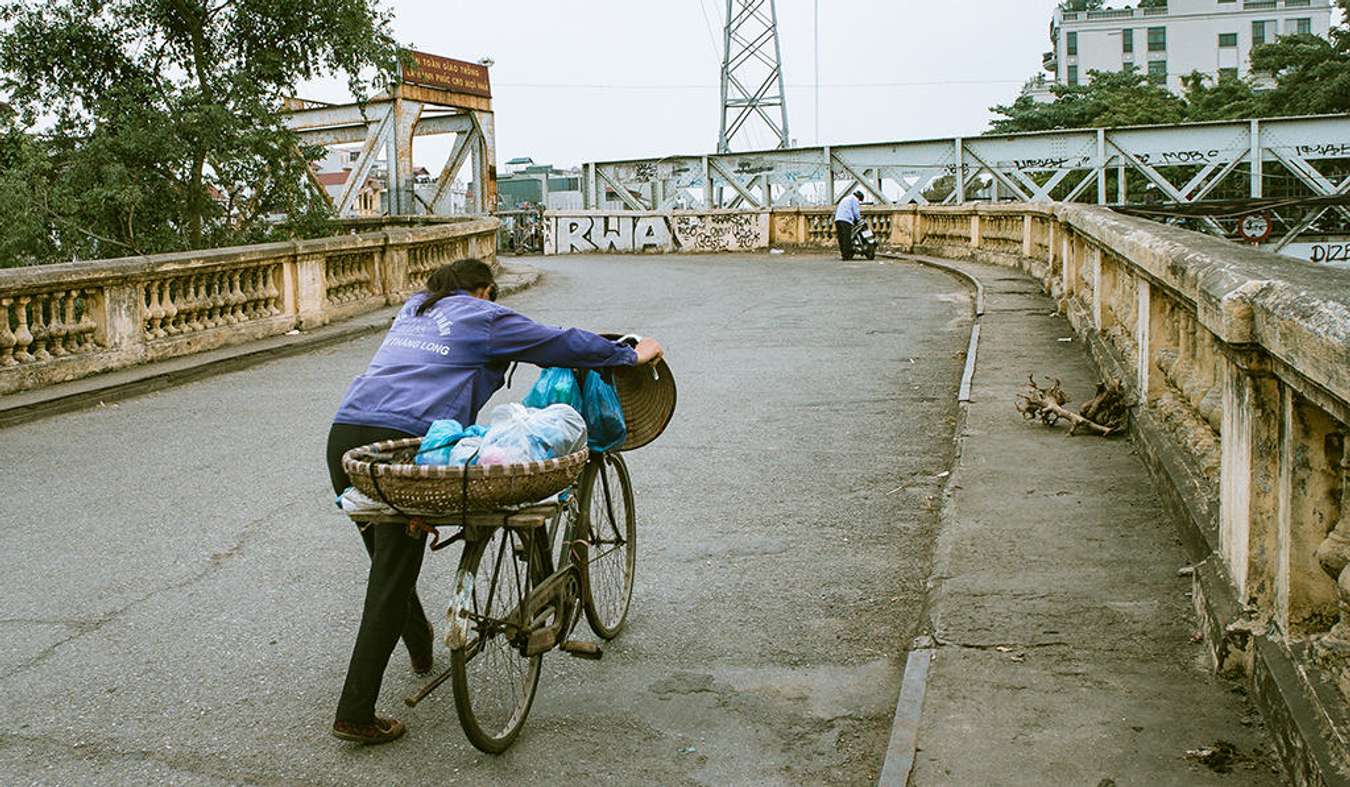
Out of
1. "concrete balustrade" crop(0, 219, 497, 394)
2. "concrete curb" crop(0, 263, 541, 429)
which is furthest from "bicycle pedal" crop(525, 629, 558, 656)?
"concrete balustrade" crop(0, 219, 497, 394)

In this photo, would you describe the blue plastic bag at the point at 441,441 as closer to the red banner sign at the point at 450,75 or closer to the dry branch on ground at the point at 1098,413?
the dry branch on ground at the point at 1098,413

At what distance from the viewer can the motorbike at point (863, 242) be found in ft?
97.1

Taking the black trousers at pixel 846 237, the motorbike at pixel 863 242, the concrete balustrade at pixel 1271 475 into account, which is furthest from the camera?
the black trousers at pixel 846 237

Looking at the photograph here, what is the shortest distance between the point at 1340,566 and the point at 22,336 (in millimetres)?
10886

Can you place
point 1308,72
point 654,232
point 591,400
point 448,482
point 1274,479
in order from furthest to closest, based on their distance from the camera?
point 1308,72 → point 654,232 → point 591,400 → point 1274,479 → point 448,482

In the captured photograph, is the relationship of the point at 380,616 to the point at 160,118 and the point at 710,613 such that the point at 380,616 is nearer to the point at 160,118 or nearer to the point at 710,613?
the point at 710,613

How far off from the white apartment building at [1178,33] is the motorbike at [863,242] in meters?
→ 74.0

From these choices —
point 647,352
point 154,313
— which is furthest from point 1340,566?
point 154,313

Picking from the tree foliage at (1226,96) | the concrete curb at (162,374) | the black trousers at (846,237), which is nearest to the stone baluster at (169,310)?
the concrete curb at (162,374)

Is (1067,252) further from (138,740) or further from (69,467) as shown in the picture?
(138,740)

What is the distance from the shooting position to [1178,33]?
99312 mm

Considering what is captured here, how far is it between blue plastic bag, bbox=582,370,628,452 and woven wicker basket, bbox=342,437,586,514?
2.68 feet

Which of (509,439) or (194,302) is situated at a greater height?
(194,302)

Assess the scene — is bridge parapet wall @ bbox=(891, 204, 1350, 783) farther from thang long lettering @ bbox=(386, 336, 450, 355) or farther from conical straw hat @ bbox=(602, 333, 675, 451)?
thang long lettering @ bbox=(386, 336, 450, 355)
